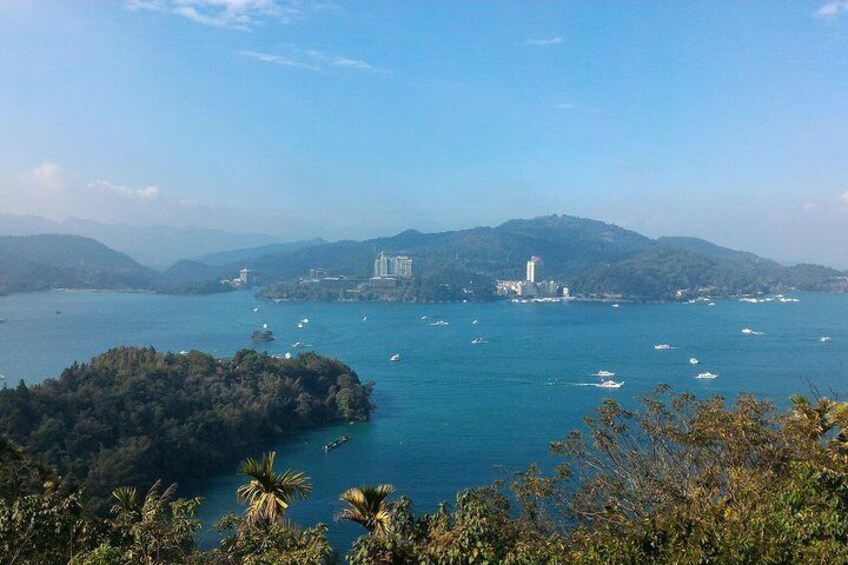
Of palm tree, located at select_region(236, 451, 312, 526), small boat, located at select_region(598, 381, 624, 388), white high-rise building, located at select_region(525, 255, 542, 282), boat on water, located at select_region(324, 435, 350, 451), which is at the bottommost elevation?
boat on water, located at select_region(324, 435, 350, 451)

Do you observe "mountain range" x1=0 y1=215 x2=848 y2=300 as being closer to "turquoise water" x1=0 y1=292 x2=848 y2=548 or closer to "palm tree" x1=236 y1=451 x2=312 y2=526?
"turquoise water" x1=0 y1=292 x2=848 y2=548

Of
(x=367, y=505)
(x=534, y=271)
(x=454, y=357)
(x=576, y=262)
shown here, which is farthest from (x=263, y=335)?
(x=576, y=262)

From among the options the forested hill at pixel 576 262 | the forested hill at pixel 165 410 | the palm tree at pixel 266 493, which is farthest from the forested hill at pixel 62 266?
the palm tree at pixel 266 493

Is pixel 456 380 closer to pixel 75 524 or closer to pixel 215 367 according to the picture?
pixel 215 367

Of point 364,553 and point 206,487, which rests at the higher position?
point 364,553

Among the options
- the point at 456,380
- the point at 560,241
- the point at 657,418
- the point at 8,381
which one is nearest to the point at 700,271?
the point at 560,241

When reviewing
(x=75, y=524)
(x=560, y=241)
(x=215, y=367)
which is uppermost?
(x=560, y=241)

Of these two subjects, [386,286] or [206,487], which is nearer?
[206,487]

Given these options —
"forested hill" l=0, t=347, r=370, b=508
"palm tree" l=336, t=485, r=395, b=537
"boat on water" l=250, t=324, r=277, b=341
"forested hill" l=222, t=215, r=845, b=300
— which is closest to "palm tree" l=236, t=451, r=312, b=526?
"palm tree" l=336, t=485, r=395, b=537

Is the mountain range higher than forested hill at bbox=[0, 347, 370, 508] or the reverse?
higher
